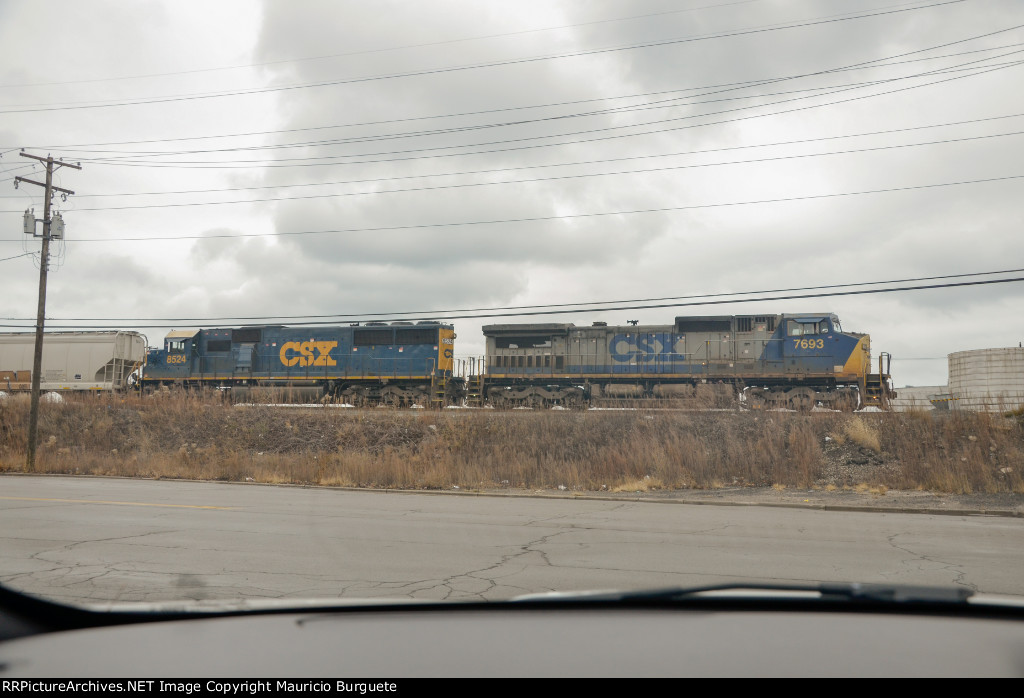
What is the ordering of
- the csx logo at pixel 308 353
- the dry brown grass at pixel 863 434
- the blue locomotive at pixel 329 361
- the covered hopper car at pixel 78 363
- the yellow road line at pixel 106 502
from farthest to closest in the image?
the covered hopper car at pixel 78 363
the csx logo at pixel 308 353
the blue locomotive at pixel 329 361
the dry brown grass at pixel 863 434
the yellow road line at pixel 106 502

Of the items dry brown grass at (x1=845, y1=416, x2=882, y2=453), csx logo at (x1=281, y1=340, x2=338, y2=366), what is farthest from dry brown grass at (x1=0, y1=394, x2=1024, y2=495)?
csx logo at (x1=281, y1=340, x2=338, y2=366)

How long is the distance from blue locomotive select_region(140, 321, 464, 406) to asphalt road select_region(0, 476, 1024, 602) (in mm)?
20322

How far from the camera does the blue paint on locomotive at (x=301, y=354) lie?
35.2m

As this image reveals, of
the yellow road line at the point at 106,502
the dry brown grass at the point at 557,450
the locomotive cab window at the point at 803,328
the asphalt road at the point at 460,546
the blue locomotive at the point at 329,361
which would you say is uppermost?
the locomotive cab window at the point at 803,328

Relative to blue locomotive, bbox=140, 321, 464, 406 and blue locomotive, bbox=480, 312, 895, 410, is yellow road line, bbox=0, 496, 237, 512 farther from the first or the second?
blue locomotive, bbox=480, 312, 895, 410

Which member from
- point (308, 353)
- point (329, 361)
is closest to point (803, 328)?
point (329, 361)

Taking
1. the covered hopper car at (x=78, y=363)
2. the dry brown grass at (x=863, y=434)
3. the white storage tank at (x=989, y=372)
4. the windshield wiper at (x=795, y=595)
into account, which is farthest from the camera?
the covered hopper car at (x=78, y=363)

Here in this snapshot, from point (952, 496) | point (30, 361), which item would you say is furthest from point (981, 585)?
point (30, 361)

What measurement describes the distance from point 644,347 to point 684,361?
1.88 metres

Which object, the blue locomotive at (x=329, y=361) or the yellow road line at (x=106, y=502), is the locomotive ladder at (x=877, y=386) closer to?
the blue locomotive at (x=329, y=361)

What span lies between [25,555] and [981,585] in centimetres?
965

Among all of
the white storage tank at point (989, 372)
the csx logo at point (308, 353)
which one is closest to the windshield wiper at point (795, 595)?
the csx logo at point (308, 353)

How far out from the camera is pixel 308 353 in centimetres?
3669

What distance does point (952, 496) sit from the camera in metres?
14.2
